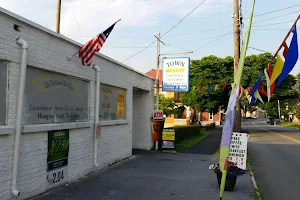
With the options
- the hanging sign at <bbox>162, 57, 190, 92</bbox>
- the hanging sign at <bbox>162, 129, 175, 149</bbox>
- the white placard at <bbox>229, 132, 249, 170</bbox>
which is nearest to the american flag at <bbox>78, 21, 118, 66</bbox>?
the white placard at <bbox>229, 132, 249, 170</bbox>

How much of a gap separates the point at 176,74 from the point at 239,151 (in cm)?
810

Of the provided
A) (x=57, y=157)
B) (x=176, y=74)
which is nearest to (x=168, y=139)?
(x=176, y=74)

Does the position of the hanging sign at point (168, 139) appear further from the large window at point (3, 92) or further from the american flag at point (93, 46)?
the large window at point (3, 92)

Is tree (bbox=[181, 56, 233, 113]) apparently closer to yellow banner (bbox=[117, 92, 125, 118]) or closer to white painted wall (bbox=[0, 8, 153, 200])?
yellow banner (bbox=[117, 92, 125, 118])

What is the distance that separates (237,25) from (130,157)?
6.83 metres

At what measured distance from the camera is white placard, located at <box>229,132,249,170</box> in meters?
8.05

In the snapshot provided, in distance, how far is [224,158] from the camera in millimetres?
4719

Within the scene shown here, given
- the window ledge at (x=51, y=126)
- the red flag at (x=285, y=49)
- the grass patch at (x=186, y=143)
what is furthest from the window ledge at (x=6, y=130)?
the grass patch at (x=186, y=143)

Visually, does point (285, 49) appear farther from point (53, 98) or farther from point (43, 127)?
point (43, 127)

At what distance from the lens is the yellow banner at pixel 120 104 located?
1225 centimetres

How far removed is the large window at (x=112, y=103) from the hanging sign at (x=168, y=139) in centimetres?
385

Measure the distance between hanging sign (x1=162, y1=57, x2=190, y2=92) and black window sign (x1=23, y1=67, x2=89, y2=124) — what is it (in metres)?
7.08

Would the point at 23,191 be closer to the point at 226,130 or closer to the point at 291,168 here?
the point at 226,130

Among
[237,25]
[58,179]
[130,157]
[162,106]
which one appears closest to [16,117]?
[58,179]
